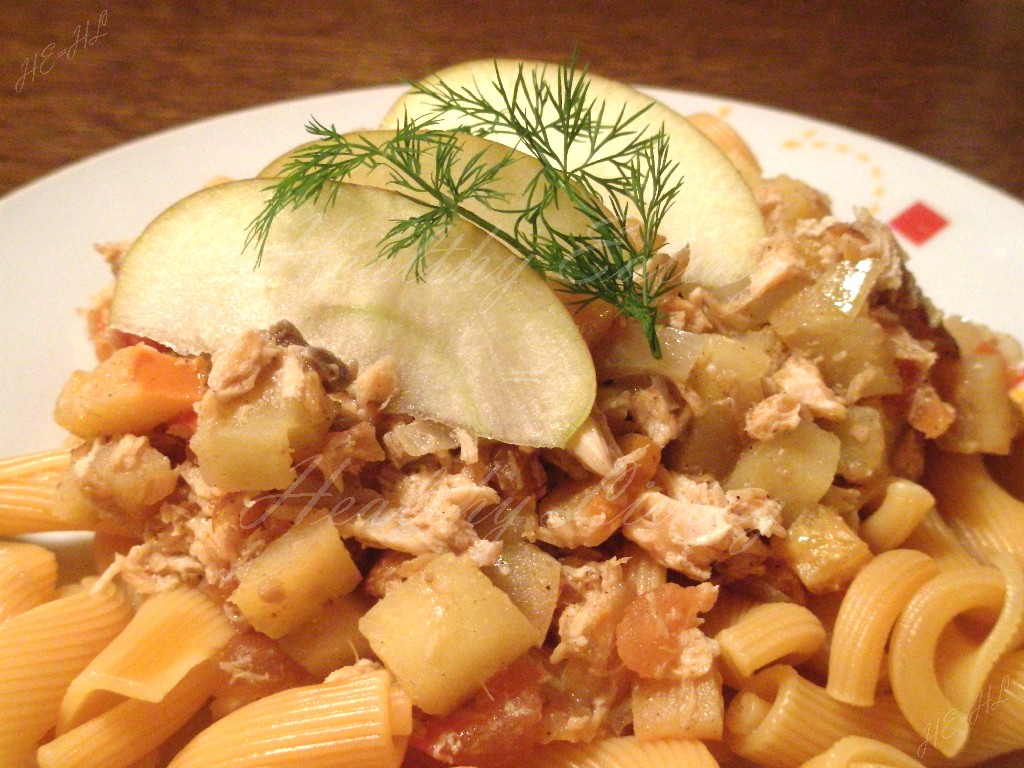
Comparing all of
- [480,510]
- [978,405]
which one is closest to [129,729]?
[480,510]

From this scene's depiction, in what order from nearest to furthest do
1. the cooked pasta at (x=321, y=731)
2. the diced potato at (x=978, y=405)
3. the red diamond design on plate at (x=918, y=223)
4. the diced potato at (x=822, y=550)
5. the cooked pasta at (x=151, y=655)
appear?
1. the cooked pasta at (x=321, y=731)
2. the cooked pasta at (x=151, y=655)
3. the diced potato at (x=822, y=550)
4. the diced potato at (x=978, y=405)
5. the red diamond design on plate at (x=918, y=223)

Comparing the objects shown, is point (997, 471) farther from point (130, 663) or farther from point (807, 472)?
point (130, 663)

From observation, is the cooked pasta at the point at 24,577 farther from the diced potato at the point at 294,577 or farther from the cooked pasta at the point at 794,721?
the cooked pasta at the point at 794,721

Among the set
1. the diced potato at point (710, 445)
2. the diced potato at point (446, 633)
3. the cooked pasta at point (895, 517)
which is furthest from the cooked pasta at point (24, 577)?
the cooked pasta at point (895, 517)

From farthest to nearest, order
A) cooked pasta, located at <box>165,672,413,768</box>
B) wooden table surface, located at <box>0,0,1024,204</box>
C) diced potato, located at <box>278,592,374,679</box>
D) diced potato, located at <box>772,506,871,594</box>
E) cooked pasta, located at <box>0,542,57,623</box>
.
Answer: wooden table surface, located at <box>0,0,1024,204</box> → cooked pasta, located at <box>0,542,57,623</box> → diced potato, located at <box>772,506,871,594</box> → diced potato, located at <box>278,592,374,679</box> → cooked pasta, located at <box>165,672,413,768</box>

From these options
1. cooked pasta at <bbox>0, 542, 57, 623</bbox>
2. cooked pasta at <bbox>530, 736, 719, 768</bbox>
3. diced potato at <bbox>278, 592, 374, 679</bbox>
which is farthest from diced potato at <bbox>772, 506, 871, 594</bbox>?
cooked pasta at <bbox>0, 542, 57, 623</bbox>

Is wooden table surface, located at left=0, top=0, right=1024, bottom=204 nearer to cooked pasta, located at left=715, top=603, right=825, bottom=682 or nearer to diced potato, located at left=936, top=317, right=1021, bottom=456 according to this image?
diced potato, located at left=936, top=317, right=1021, bottom=456
